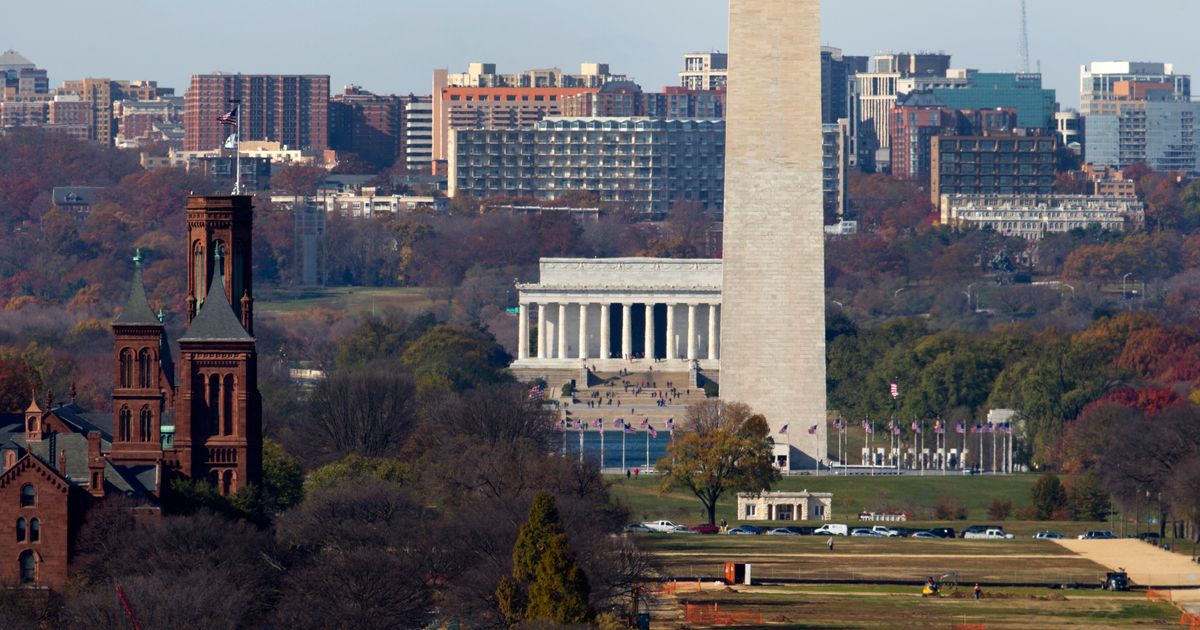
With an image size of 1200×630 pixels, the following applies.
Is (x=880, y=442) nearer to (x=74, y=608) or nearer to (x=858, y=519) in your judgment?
(x=858, y=519)

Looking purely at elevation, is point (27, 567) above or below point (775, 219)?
below

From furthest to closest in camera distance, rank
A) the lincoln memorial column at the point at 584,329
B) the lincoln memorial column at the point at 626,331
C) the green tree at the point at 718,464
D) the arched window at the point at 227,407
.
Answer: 1. the lincoln memorial column at the point at 626,331
2. the lincoln memorial column at the point at 584,329
3. the green tree at the point at 718,464
4. the arched window at the point at 227,407

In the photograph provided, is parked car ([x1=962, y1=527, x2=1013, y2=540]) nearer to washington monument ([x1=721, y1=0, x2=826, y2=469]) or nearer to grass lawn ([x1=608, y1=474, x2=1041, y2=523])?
grass lawn ([x1=608, y1=474, x2=1041, y2=523])

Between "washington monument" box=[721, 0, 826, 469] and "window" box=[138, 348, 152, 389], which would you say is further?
"washington monument" box=[721, 0, 826, 469]

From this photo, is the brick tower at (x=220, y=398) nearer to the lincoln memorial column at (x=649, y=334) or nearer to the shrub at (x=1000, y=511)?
the shrub at (x=1000, y=511)

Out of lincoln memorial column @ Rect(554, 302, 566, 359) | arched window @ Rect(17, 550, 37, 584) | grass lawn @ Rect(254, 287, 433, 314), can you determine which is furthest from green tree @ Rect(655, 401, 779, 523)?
grass lawn @ Rect(254, 287, 433, 314)

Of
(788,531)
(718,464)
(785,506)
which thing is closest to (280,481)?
(788,531)

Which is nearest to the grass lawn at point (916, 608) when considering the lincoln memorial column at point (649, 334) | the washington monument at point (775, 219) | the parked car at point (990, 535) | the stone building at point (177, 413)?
the stone building at point (177, 413)

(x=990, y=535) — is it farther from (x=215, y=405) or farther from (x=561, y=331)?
(x=561, y=331)
